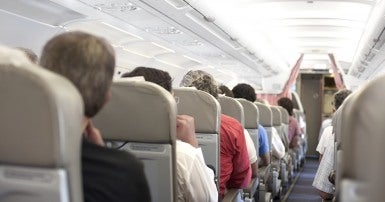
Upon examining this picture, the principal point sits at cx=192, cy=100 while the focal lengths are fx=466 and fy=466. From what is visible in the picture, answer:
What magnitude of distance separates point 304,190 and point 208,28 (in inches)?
162

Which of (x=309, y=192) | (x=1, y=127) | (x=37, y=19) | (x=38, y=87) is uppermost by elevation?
(x=37, y=19)

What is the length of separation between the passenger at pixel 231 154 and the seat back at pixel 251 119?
1.25 metres

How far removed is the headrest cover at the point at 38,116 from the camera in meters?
1.23

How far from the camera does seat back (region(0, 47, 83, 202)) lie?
1232 mm

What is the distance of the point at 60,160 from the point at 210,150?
240 centimetres

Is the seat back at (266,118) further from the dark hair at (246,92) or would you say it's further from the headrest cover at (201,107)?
the headrest cover at (201,107)

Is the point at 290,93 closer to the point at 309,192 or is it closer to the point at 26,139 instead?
the point at 309,192

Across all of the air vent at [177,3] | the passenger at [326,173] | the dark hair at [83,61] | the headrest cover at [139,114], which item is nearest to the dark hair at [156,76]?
the headrest cover at [139,114]

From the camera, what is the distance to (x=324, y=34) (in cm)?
1147

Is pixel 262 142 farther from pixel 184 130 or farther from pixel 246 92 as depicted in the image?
pixel 184 130

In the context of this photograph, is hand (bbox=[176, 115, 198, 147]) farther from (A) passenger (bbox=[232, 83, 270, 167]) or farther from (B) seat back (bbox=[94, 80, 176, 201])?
(A) passenger (bbox=[232, 83, 270, 167])

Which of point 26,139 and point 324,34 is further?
point 324,34

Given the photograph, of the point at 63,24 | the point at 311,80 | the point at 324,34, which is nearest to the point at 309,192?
the point at 324,34

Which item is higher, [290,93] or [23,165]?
[23,165]
